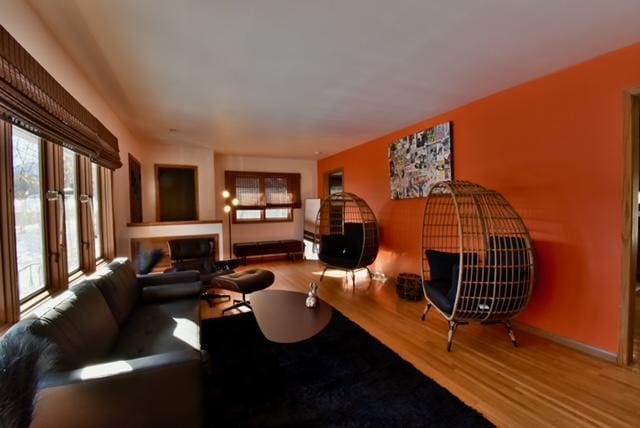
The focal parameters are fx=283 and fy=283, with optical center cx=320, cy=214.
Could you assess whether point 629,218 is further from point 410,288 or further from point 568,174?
point 410,288

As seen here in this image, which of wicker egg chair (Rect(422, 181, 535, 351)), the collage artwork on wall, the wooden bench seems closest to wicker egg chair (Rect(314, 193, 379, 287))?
the collage artwork on wall

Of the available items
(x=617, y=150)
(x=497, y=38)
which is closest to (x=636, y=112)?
(x=617, y=150)

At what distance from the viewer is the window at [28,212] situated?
170 centimetres

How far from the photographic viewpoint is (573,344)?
8.10ft

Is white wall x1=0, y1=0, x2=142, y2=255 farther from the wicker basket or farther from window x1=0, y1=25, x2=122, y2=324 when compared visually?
the wicker basket

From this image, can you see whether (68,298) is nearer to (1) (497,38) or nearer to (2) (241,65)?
(2) (241,65)

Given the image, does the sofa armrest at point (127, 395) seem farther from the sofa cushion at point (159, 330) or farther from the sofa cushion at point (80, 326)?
the sofa cushion at point (159, 330)

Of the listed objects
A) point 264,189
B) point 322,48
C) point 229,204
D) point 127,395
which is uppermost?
point 322,48

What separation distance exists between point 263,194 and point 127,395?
5.65m

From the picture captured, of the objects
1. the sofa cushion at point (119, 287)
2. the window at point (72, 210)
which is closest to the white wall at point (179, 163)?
the window at point (72, 210)

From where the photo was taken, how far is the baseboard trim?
226 cm

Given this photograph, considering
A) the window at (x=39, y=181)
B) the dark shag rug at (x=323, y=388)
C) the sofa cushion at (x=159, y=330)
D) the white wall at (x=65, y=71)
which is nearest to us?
the window at (x=39, y=181)

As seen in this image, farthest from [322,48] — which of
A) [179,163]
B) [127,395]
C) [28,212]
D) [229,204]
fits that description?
[229,204]

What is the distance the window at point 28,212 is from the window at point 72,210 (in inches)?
17.9
